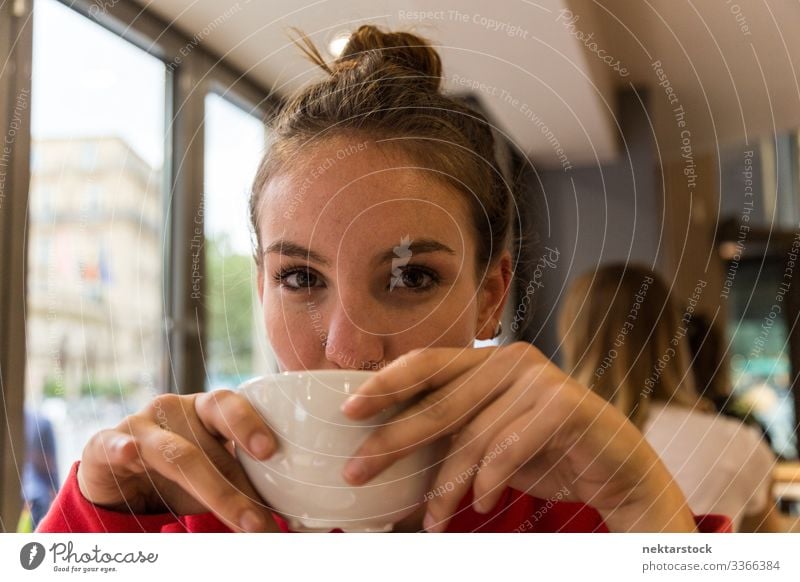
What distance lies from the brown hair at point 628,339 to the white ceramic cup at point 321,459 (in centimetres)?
9

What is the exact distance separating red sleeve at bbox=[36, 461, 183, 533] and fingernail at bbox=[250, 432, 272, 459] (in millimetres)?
114

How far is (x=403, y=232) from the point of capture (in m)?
0.32

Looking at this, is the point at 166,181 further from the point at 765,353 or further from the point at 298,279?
the point at 765,353

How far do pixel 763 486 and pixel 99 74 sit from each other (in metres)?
0.38

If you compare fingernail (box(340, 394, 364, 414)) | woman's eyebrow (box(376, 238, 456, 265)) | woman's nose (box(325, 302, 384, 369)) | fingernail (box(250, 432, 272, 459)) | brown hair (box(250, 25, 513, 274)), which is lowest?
fingernail (box(250, 432, 272, 459))

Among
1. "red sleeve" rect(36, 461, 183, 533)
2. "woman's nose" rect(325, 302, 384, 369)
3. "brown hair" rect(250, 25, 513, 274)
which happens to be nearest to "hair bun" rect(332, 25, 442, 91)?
"brown hair" rect(250, 25, 513, 274)

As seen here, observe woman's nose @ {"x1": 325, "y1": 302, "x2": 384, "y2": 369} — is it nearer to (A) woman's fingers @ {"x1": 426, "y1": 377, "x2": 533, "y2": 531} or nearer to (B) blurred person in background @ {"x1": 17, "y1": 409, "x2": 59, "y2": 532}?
(A) woman's fingers @ {"x1": 426, "y1": 377, "x2": 533, "y2": 531}

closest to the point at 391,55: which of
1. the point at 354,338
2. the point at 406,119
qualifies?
the point at 406,119

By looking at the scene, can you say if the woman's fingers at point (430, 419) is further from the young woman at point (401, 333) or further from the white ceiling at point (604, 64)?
the white ceiling at point (604, 64)

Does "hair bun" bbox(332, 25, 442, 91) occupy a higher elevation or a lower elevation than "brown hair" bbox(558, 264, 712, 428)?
higher

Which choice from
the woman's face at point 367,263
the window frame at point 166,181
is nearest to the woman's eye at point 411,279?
the woman's face at point 367,263

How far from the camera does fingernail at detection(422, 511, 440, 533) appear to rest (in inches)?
11.8

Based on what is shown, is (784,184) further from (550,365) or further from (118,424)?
(118,424)

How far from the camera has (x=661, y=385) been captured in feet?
1.04
